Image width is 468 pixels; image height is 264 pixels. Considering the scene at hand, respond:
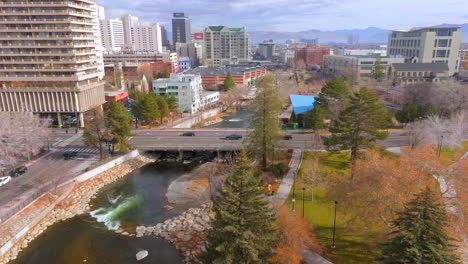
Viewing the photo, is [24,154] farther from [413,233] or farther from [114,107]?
[413,233]

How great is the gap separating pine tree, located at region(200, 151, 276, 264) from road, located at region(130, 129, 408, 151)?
96.6 ft

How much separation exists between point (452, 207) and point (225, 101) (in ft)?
242

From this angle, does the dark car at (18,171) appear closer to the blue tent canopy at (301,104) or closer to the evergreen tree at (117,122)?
the evergreen tree at (117,122)

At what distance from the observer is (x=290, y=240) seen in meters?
21.5

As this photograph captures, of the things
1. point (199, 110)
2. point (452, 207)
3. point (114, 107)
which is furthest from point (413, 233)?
point (199, 110)

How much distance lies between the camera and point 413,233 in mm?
15203

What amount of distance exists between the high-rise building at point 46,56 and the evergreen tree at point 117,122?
2035cm

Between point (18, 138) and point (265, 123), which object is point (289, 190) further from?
point (18, 138)

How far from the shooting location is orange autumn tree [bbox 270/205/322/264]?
21.1 meters

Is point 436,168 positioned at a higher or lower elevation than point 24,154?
higher

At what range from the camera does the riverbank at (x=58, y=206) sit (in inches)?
1153

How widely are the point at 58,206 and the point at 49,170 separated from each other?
321 inches

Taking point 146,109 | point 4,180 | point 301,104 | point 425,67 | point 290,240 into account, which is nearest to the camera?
point 290,240

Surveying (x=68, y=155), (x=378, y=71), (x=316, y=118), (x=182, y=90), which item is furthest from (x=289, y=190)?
(x=378, y=71)
